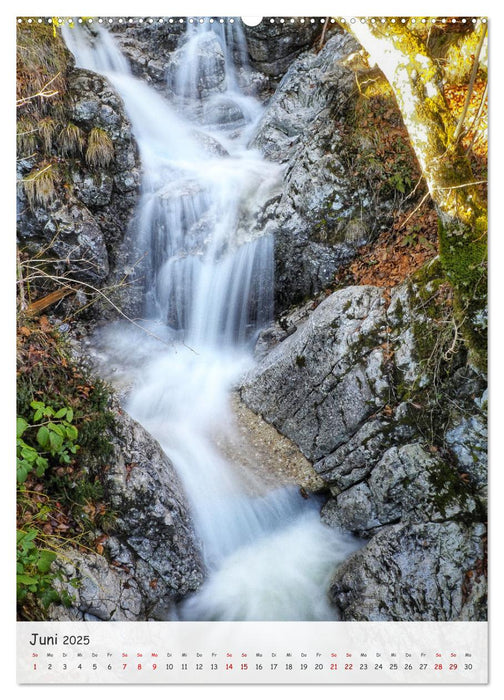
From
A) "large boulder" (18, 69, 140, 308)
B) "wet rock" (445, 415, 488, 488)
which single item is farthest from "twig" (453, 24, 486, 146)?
"large boulder" (18, 69, 140, 308)

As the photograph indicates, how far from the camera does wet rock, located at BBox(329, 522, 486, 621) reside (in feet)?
8.66

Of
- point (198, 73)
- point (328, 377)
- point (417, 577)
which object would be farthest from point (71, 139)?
point (417, 577)

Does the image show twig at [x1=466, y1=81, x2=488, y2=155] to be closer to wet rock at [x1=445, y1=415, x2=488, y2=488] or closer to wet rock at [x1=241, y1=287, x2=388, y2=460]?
wet rock at [x1=241, y1=287, x2=388, y2=460]

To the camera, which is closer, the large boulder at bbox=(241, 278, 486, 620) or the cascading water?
the large boulder at bbox=(241, 278, 486, 620)

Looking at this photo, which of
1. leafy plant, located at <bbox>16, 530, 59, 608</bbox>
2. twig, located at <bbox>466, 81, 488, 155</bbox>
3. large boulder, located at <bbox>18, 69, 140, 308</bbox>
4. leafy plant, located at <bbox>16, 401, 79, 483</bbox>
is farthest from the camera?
large boulder, located at <bbox>18, 69, 140, 308</bbox>

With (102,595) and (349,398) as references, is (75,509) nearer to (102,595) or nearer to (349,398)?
(102,595)

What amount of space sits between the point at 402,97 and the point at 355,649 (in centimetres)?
365

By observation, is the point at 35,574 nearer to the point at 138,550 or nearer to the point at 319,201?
the point at 138,550

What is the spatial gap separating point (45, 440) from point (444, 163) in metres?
3.12

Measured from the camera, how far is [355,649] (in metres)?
2.43

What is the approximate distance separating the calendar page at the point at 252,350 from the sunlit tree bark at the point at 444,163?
0.02 meters

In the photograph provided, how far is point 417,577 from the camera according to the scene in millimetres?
2840

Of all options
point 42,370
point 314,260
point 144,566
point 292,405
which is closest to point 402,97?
point 314,260

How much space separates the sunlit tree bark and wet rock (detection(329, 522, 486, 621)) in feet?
4.06
